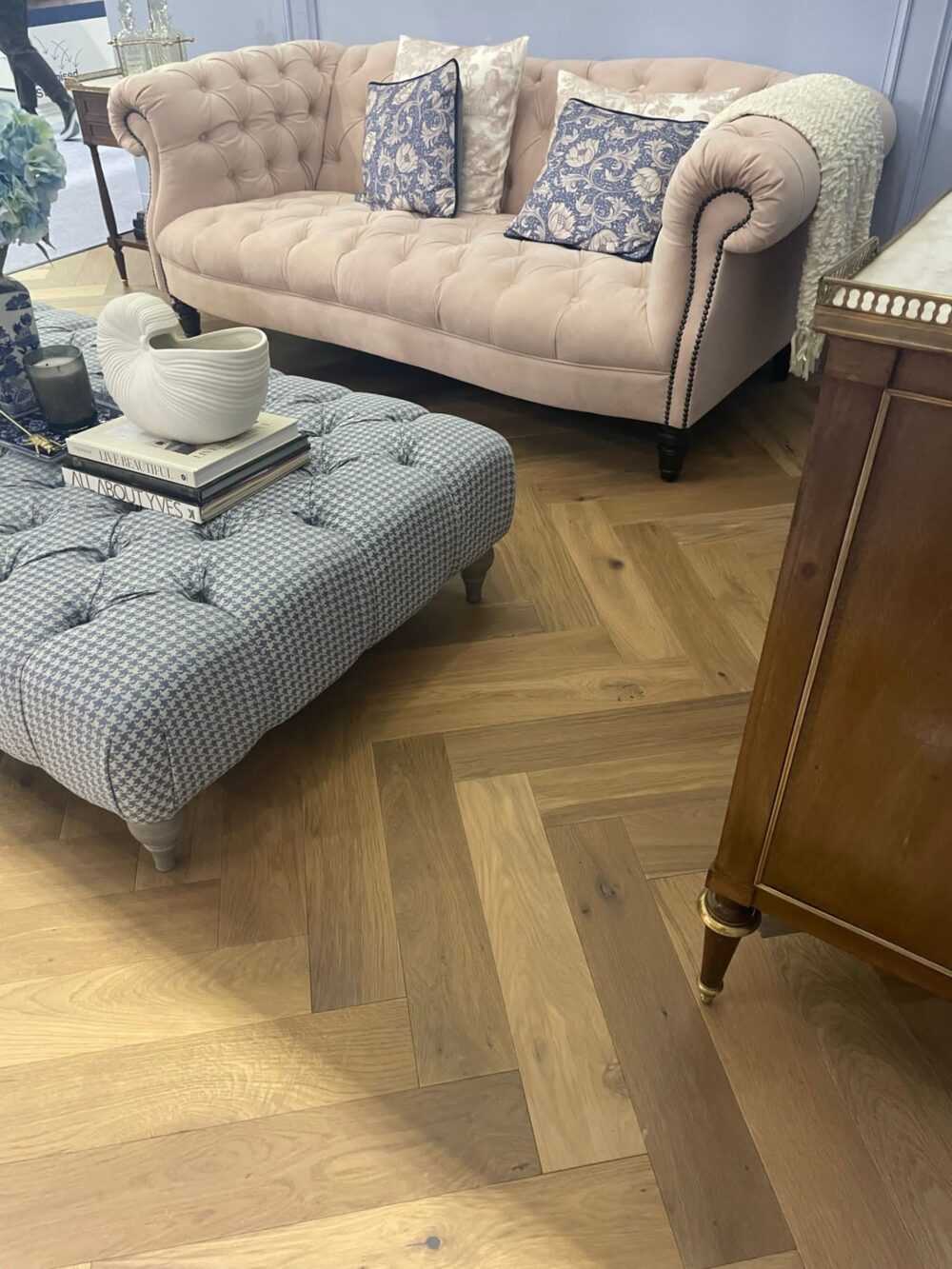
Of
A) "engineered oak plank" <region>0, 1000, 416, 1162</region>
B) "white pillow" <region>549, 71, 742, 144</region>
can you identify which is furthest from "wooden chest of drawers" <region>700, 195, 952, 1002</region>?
"white pillow" <region>549, 71, 742, 144</region>

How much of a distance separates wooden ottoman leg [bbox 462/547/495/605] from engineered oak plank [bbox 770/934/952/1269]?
790 millimetres

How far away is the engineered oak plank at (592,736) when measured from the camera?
141cm

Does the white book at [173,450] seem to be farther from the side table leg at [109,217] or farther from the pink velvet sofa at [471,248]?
the side table leg at [109,217]

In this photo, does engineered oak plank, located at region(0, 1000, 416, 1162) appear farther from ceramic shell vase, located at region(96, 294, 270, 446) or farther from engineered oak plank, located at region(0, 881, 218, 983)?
ceramic shell vase, located at region(96, 294, 270, 446)

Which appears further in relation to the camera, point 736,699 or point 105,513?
point 736,699

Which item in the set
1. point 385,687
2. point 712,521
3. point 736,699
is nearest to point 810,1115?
point 736,699

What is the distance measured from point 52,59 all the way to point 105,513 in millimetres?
3202

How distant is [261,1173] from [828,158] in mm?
1875

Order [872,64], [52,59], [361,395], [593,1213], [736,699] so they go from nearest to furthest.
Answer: [593,1213] → [736,699] → [361,395] → [872,64] → [52,59]

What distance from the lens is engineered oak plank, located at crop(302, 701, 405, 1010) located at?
3.67ft

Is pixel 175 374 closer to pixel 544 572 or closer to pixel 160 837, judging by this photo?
pixel 160 837

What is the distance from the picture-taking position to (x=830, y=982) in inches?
43.8

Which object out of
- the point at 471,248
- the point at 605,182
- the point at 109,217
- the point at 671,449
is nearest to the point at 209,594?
the point at 671,449

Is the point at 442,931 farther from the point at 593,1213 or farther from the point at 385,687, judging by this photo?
the point at 385,687
